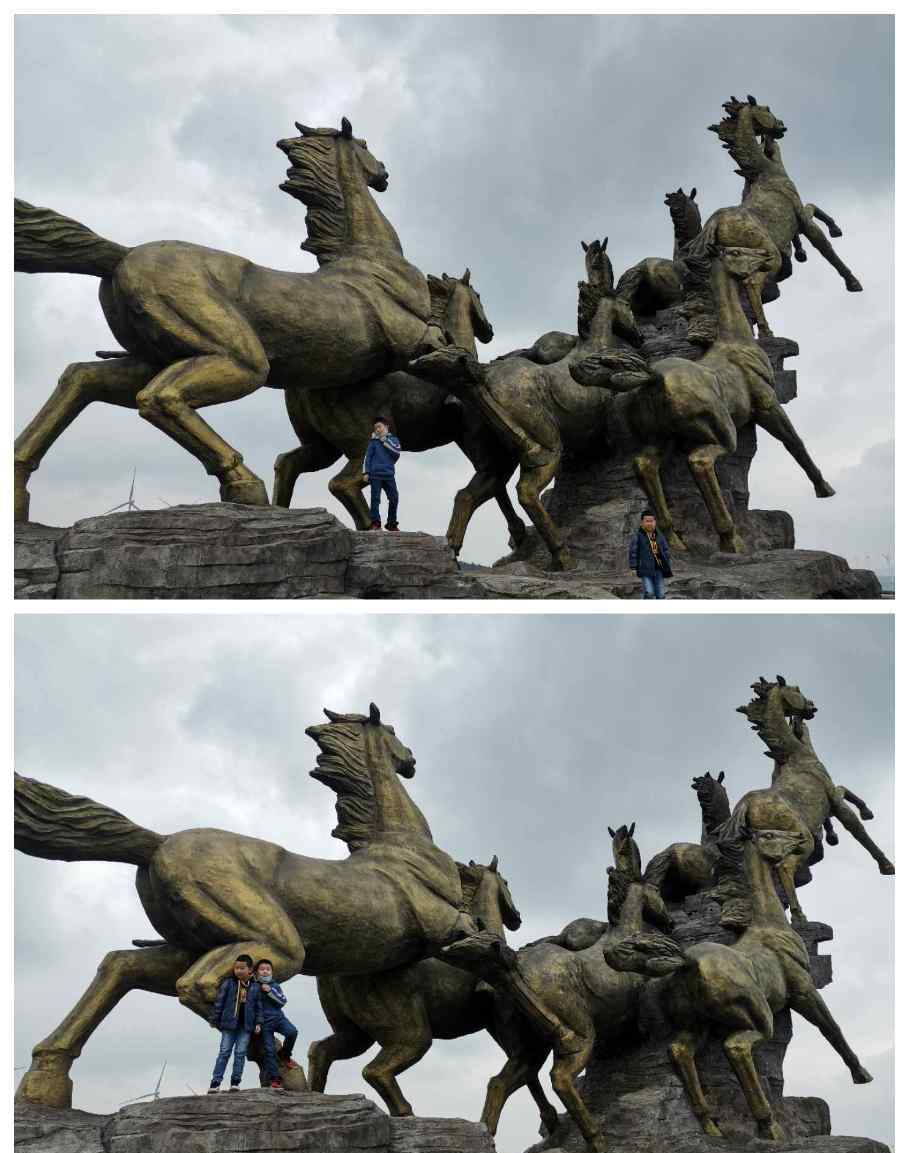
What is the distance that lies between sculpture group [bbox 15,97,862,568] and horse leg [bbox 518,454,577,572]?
0.01 meters

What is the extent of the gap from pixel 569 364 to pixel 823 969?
14.5 feet

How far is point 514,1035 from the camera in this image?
12461 mm

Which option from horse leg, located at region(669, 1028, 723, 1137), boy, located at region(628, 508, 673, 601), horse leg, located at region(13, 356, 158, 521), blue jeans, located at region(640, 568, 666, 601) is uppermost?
horse leg, located at region(13, 356, 158, 521)

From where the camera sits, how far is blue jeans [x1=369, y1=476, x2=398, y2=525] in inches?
492

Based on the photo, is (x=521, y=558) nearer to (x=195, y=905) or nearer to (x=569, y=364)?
(x=569, y=364)

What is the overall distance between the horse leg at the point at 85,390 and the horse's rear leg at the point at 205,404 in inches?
17.1

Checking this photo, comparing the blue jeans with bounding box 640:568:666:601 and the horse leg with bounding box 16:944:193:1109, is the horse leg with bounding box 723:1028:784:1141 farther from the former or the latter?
the horse leg with bounding box 16:944:193:1109

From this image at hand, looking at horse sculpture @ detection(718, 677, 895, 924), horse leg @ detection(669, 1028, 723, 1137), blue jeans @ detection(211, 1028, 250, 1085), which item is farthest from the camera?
horse sculpture @ detection(718, 677, 895, 924)

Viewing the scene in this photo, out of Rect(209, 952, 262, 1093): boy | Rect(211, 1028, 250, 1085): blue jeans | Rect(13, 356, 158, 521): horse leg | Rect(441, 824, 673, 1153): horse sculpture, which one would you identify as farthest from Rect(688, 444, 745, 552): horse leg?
Rect(211, 1028, 250, 1085): blue jeans

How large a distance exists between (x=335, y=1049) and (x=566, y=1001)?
143 centimetres

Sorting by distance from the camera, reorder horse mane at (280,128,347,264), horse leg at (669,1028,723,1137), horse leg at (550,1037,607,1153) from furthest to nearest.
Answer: horse mane at (280,128,347,264) < horse leg at (669,1028,723,1137) < horse leg at (550,1037,607,1153)

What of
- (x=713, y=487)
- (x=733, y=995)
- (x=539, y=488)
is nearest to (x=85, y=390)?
(x=539, y=488)

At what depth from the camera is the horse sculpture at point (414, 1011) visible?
39.2 feet

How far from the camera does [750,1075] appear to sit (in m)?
12.4
